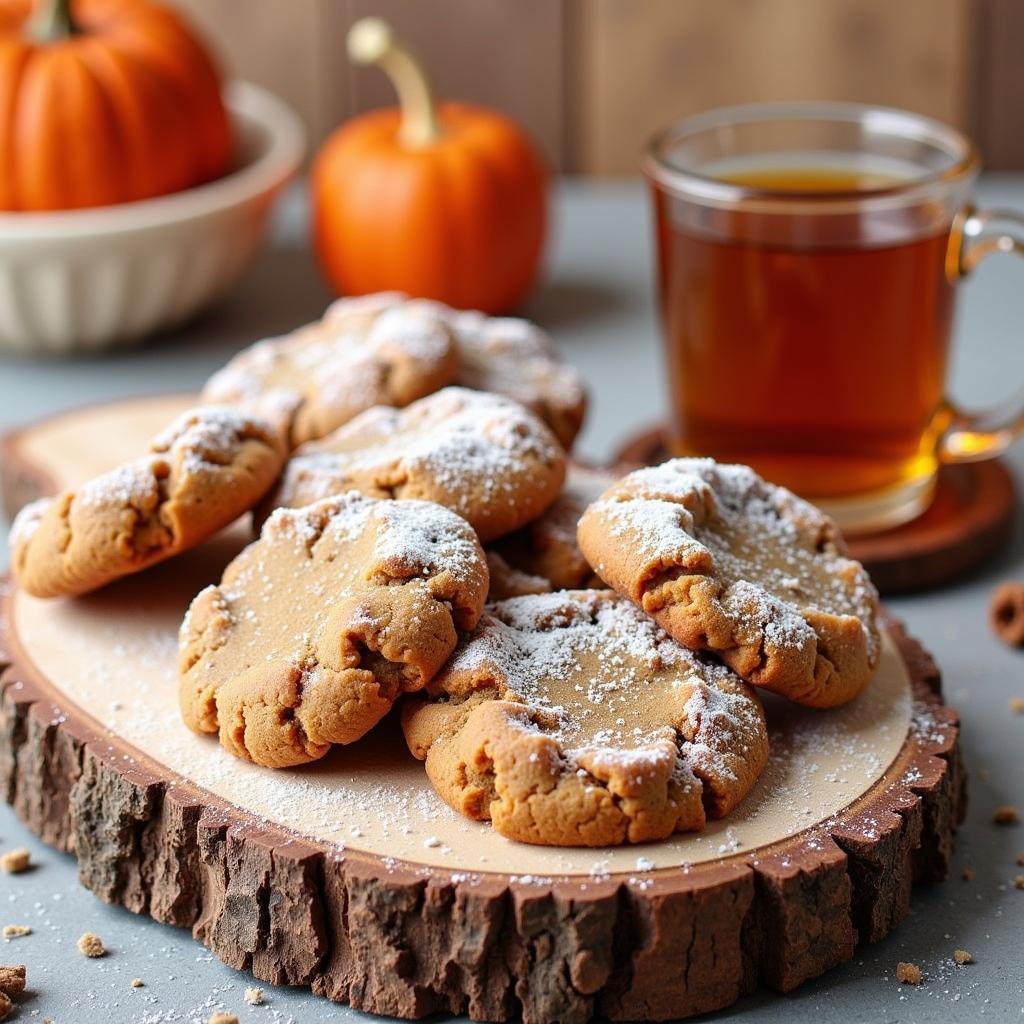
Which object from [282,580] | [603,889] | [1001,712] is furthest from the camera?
[1001,712]

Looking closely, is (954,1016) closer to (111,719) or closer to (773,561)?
(773,561)

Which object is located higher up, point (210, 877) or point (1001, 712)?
point (210, 877)

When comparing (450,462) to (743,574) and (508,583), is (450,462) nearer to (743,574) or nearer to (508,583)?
(508,583)

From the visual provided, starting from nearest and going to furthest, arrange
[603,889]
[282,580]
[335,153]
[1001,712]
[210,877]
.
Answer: [603,889]
[210,877]
[282,580]
[1001,712]
[335,153]

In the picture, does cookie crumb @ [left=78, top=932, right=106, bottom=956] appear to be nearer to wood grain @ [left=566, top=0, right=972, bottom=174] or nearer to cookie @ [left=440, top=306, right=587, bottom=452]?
cookie @ [left=440, top=306, right=587, bottom=452]

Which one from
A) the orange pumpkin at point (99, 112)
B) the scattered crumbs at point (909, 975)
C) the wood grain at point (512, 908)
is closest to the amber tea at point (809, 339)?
the wood grain at point (512, 908)

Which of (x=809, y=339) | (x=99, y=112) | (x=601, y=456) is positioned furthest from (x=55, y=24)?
(x=809, y=339)

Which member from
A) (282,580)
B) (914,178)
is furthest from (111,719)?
(914,178)

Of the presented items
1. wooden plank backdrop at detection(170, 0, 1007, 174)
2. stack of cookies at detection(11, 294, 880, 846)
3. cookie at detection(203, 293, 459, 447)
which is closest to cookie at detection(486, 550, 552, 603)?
stack of cookies at detection(11, 294, 880, 846)
